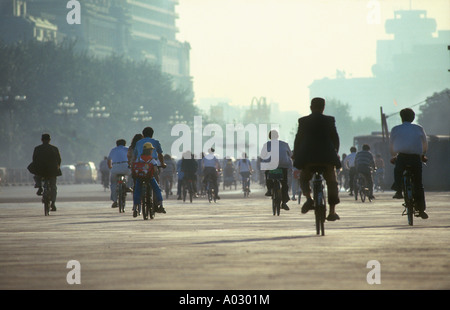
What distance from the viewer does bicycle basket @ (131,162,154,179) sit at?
68.5 feet

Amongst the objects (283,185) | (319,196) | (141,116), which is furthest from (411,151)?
(141,116)

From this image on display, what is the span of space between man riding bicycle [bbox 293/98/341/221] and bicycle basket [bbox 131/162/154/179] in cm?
637

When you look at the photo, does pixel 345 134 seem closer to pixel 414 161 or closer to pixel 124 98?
pixel 124 98

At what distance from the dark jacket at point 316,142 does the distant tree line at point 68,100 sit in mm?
63332

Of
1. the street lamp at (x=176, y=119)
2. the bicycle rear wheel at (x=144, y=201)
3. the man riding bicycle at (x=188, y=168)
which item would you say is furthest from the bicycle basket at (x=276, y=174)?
the street lamp at (x=176, y=119)

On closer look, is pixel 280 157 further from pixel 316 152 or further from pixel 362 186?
pixel 362 186

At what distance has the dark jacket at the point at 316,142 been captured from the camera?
14656 millimetres

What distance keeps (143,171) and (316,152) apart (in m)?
6.70

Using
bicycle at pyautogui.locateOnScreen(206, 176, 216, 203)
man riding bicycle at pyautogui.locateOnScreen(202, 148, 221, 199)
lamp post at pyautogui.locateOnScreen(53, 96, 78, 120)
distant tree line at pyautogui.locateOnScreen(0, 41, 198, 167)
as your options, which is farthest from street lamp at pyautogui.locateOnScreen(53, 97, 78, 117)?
bicycle at pyautogui.locateOnScreen(206, 176, 216, 203)

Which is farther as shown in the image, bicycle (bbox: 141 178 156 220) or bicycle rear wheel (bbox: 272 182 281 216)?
bicycle rear wheel (bbox: 272 182 281 216)

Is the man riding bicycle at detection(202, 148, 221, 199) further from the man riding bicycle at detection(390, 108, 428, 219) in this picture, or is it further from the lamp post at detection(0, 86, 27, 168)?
the lamp post at detection(0, 86, 27, 168)

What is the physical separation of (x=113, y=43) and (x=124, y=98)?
3192 inches
